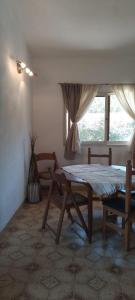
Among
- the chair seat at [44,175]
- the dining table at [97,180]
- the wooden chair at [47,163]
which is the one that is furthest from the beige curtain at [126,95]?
the chair seat at [44,175]

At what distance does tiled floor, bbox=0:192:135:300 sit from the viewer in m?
1.83

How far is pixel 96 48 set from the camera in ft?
13.7

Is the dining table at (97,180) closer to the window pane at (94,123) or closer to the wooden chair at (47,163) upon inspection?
the wooden chair at (47,163)

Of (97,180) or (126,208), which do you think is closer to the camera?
(126,208)

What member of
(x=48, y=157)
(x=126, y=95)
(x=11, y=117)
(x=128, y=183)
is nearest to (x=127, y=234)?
(x=128, y=183)

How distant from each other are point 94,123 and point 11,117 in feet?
6.85

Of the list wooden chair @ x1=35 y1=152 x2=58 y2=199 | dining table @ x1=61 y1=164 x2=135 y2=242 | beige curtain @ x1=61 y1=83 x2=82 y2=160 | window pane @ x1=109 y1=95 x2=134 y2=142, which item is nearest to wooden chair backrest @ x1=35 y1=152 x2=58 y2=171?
wooden chair @ x1=35 y1=152 x2=58 y2=199

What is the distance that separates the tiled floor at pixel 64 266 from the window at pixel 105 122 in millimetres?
2192

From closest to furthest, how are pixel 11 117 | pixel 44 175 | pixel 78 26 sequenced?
1. pixel 11 117
2. pixel 78 26
3. pixel 44 175

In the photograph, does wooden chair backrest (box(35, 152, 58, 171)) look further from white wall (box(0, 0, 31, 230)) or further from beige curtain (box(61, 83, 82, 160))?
white wall (box(0, 0, 31, 230))

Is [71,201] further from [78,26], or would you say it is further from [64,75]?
[64,75]

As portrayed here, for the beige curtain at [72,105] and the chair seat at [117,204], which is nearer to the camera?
the chair seat at [117,204]

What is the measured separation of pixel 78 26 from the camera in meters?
3.34

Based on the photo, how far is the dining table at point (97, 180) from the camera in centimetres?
241
